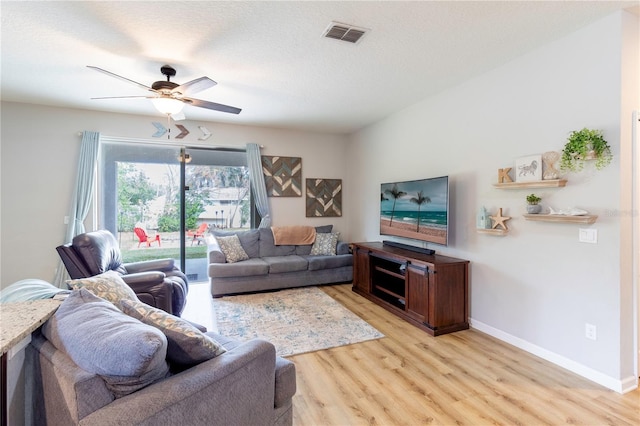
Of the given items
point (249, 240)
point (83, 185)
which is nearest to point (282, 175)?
point (249, 240)

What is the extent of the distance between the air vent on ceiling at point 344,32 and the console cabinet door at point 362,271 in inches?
107

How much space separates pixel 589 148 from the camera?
2.28m

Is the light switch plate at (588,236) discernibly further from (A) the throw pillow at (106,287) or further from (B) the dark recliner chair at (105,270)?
(B) the dark recliner chair at (105,270)

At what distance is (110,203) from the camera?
4.84m

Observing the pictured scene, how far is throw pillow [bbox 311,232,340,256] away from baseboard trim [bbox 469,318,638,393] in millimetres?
2536

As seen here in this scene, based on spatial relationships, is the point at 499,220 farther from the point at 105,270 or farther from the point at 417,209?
the point at 105,270

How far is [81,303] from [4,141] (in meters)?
4.53

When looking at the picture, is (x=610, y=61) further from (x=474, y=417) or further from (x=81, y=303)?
(x=81, y=303)

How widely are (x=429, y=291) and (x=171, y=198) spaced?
4.20 meters

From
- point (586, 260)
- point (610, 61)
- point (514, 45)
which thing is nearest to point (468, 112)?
point (514, 45)

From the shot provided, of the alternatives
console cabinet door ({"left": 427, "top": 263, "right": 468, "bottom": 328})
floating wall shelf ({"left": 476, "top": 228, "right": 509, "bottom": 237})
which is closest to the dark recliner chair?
console cabinet door ({"left": 427, "top": 263, "right": 468, "bottom": 328})

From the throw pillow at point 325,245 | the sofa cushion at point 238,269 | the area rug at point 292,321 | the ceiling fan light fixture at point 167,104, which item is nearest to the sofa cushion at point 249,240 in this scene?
the sofa cushion at point 238,269

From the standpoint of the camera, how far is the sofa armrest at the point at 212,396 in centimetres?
100

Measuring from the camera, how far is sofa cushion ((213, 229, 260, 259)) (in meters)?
5.06
